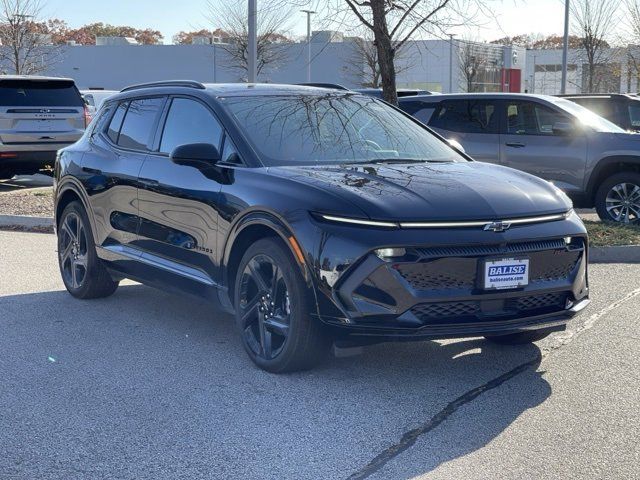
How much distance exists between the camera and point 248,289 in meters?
5.90

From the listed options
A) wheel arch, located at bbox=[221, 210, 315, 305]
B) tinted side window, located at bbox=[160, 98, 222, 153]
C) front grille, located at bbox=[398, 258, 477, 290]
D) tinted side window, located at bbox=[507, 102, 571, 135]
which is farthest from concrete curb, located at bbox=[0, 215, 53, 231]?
front grille, located at bbox=[398, 258, 477, 290]

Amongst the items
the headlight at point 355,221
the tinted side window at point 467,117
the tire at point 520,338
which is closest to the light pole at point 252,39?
the tinted side window at point 467,117

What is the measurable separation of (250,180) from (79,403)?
1.69 meters

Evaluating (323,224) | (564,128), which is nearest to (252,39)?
(564,128)

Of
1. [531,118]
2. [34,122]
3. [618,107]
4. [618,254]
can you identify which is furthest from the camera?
[34,122]

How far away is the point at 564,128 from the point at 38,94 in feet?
30.7

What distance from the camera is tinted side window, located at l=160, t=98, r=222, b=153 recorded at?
Answer: 21.4ft

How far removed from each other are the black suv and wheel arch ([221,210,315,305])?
11mm

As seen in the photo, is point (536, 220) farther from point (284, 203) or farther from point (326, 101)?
point (326, 101)

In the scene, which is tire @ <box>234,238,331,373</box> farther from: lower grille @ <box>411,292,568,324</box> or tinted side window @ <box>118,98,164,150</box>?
tinted side window @ <box>118,98,164,150</box>

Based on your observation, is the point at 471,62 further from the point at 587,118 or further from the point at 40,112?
the point at 587,118

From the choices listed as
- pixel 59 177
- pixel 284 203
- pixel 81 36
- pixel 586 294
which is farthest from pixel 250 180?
pixel 81 36

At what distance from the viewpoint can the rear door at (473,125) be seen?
524 inches

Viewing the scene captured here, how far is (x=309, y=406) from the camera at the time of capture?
17.0 ft
